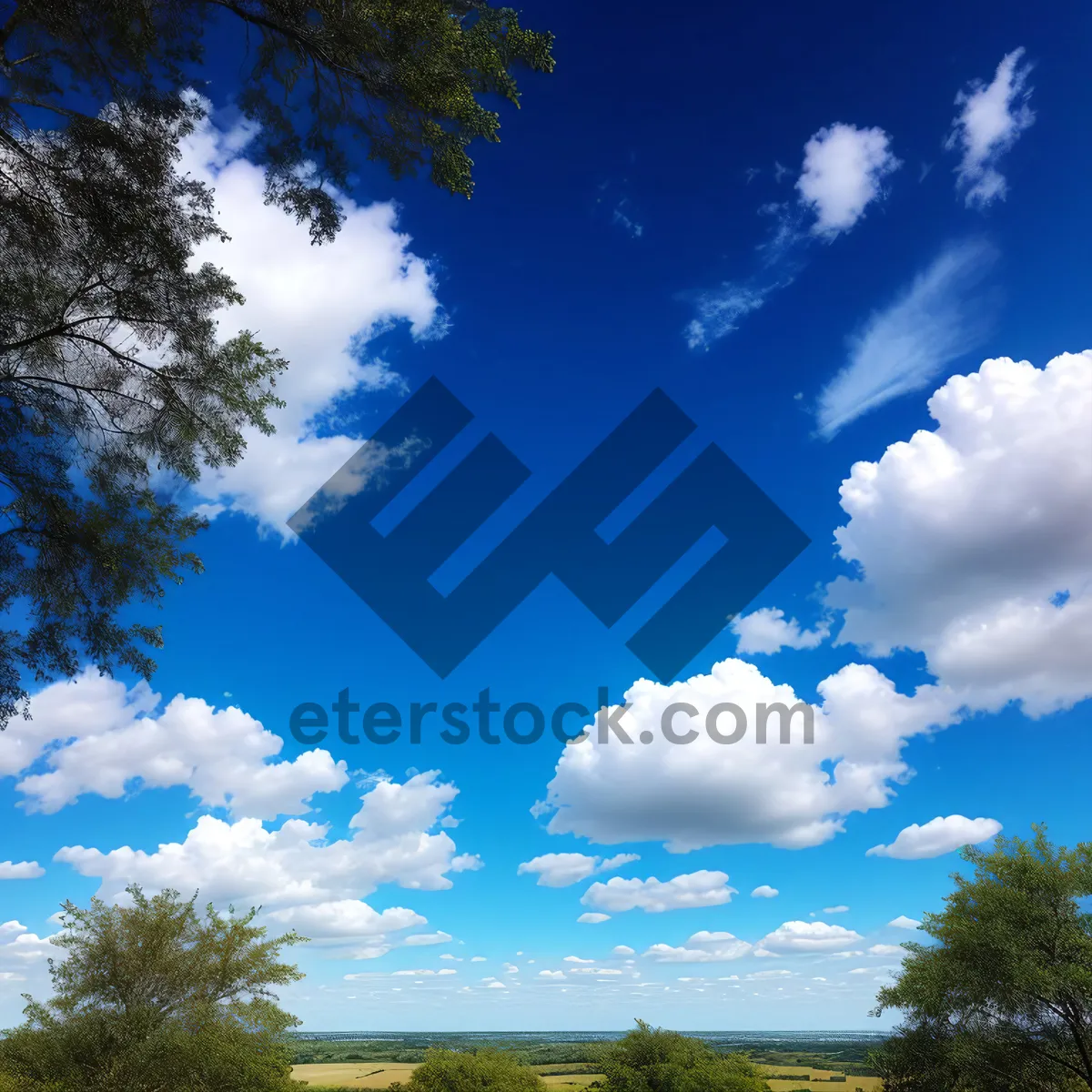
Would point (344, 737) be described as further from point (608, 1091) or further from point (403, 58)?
point (608, 1091)

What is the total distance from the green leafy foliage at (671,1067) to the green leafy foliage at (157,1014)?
49.9 ft

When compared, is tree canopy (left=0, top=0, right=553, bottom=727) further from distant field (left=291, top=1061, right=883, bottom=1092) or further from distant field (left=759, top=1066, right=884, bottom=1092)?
distant field (left=759, top=1066, right=884, bottom=1092)

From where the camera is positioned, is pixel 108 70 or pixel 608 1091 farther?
pixel 608 1091

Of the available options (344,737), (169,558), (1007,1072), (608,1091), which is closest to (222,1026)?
(344,737)

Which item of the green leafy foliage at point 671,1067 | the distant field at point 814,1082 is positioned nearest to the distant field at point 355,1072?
the green leafy foliage at point 671,1067

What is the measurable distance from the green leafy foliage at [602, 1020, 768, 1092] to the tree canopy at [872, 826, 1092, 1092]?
6.75 metres

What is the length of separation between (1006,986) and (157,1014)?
25725 millimetres

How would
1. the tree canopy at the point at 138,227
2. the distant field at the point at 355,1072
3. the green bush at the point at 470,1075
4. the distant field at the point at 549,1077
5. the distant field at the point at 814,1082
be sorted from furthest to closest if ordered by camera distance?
1. the distant field at the point at 355,1072
2. the distant field at the point at 814,1082
3. the distant field at the point at 549,1077
4. the green bush at the point at 470,1075
5. the tree canopy at the point at 138,227

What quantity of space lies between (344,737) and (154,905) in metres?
9.48

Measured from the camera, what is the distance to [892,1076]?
25250 mm

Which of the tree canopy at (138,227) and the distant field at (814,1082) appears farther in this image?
the distant field at (814,1082)

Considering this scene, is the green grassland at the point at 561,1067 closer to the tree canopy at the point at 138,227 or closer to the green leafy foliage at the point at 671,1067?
the green leafy foliage at the point at 671,1067

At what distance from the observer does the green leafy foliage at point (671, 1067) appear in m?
28.9

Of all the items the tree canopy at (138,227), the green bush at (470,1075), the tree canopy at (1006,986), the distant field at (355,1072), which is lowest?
the distant field at (355,1072)
